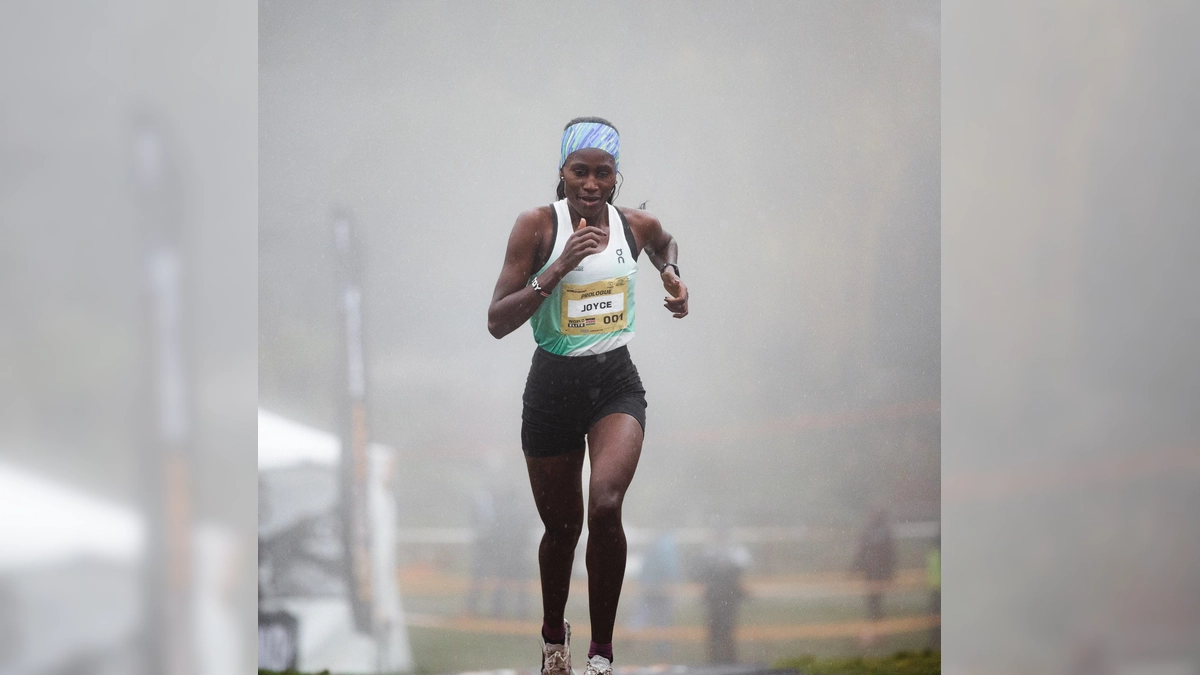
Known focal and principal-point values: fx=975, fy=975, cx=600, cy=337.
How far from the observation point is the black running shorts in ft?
10.6

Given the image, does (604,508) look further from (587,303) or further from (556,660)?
(556,660)

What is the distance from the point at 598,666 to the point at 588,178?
1608 millimetres

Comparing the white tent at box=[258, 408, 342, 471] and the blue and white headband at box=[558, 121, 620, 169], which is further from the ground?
the blue and white headband at box=[558, 121, 620, 169]

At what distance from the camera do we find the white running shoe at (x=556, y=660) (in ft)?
11.3

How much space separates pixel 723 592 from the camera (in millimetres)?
3768

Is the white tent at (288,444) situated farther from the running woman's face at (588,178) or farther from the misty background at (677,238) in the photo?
the running woman's face at (588,178)

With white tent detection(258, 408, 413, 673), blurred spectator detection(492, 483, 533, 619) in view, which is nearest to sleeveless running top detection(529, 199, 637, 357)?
blurred spectator detection(492, 483, 533, 619)

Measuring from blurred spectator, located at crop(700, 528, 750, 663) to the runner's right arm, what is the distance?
1.26 metres

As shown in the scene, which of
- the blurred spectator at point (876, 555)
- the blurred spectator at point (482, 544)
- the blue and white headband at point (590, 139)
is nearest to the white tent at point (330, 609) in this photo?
the blurred spectator at point (482, 544)

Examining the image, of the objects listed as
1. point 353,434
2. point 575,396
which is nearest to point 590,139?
point 575,396

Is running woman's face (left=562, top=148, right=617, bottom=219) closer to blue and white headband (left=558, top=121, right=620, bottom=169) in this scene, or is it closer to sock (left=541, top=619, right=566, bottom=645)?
blue and white headband (left=558, top=121, right=620, bottom=169)
